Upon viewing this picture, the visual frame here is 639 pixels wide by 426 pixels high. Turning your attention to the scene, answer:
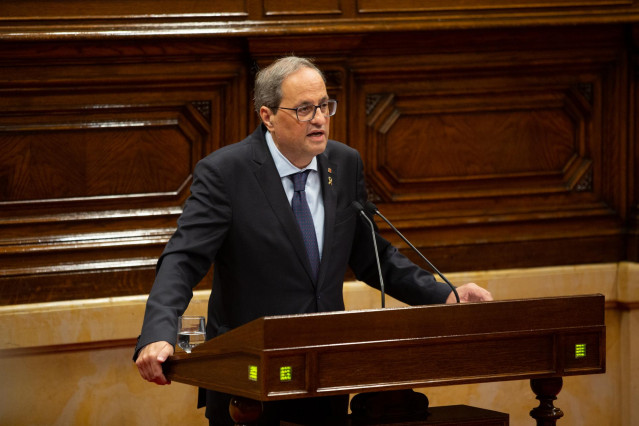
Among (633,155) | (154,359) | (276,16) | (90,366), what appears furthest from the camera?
(633,155)

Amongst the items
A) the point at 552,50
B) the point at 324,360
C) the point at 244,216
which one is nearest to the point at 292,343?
the point at 324,360

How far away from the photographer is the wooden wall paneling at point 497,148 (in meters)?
4.81

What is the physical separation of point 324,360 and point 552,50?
290 cm

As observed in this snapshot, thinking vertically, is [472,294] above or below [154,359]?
above

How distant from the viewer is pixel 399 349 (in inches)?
101

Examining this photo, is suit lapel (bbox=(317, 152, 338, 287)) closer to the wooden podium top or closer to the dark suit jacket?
the dark suit jacket

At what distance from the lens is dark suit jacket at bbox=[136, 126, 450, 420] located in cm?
304

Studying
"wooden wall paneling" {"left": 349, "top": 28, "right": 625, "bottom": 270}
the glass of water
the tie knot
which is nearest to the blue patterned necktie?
the tie knot

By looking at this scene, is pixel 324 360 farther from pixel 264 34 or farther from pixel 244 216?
pixel 264 34

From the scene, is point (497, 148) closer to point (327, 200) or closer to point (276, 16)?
point (276, 16)

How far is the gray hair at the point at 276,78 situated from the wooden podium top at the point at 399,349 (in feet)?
2.84

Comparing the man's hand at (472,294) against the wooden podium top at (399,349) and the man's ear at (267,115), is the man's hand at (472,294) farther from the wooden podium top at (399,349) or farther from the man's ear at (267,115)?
the man's ear at (267,115)

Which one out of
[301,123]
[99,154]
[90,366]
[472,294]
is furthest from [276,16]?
[472,294]

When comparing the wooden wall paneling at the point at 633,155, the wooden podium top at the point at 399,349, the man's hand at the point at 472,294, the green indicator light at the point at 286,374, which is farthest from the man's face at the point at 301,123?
the wooden wall paneling at the point at 633,155
